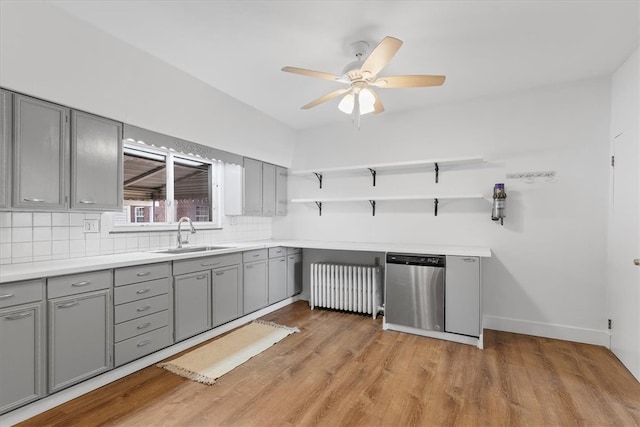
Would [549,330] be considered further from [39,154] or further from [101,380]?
[39,154]

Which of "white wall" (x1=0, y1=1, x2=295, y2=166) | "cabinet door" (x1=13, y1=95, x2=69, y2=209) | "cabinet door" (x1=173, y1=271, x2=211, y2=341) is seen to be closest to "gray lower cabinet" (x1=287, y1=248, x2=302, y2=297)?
"cabinet door" (x1=173, y1=271, x2=211, y2=341)

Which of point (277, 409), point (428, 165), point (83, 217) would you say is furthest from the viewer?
point (428, 165)

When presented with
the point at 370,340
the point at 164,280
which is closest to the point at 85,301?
the point at 164,280

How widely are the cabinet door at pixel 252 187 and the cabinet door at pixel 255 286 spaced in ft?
2.60

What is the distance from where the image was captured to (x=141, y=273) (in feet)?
8.21

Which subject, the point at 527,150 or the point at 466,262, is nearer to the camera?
the point at 466,262

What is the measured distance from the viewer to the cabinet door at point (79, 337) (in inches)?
78.6

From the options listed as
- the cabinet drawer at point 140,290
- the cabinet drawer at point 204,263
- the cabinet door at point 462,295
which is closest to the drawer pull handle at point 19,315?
the cabinet drawer at point 140,290

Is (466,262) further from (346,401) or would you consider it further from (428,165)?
(346,401)

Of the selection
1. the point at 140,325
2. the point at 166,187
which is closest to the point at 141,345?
the point at 140,325

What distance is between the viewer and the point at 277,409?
2.04 m

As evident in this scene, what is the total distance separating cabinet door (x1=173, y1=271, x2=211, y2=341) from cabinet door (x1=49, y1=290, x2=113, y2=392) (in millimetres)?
583

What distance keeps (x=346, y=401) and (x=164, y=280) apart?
1.83 meters

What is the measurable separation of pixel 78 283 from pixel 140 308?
0.53m
